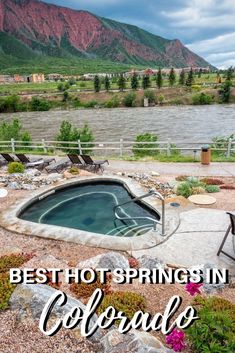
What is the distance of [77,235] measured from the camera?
23.4 feet

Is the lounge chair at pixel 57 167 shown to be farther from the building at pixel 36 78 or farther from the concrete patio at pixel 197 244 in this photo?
the building at pixel 36 78

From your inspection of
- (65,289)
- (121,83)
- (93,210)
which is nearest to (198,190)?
(93,210)

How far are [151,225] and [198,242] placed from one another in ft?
6.01

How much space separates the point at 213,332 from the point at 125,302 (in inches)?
55.9

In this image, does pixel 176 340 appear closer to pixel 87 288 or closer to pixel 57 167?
pixel 87 288

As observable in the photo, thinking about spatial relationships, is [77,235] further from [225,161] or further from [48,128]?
[48,128]

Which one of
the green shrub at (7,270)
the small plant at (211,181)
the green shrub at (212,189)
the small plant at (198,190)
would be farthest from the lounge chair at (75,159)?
the green shrub at (7,270)

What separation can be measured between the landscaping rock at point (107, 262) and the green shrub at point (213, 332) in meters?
1.86

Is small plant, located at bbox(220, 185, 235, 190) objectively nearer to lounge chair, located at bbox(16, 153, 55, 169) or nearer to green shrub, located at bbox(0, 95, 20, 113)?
lounge chair, located at bbox(16, 153, 55, 169)

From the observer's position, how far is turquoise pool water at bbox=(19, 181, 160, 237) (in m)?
8.51

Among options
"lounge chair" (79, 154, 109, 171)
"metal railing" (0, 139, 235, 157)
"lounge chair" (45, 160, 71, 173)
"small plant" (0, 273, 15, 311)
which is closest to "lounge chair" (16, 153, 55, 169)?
"lounge chair" (45, 160, 71, 173)

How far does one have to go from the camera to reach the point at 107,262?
578 cm

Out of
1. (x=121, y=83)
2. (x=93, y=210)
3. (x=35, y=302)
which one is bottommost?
(x=93, y=210)

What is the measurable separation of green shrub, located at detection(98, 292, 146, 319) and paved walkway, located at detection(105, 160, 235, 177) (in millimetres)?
8168
